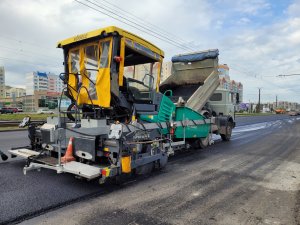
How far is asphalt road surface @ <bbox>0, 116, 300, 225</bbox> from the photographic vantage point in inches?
143

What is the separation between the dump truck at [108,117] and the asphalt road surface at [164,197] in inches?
14.6

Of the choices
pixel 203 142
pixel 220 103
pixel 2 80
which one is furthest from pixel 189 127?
pixel 2 80

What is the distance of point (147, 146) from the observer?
5629 mm

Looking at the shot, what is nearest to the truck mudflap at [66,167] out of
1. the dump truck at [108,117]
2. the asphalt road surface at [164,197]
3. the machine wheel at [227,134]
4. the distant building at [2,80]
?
the dump truck at [108,117]

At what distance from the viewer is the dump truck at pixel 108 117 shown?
4.82 metres

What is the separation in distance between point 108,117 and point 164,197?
2.25 metres

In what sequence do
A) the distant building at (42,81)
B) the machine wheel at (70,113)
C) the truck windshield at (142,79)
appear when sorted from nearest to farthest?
1. the truck windshield at (142,79)
2. the machine wheel at (70,113)
3. the distant building at (42,81)

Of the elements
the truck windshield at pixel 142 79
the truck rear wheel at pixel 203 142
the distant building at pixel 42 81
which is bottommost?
the truck rear wheel at pixel 203 142

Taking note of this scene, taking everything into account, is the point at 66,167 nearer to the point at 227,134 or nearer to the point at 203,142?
the point at 203,142

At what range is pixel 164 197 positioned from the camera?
4.46m

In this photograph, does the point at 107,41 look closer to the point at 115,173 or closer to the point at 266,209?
the point at 115,173

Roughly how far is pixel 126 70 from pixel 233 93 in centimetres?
790

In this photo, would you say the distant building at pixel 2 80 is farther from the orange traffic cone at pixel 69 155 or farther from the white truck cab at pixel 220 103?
the orange traffic cone at pixel 69 155

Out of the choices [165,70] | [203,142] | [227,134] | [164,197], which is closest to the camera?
[164,197]
